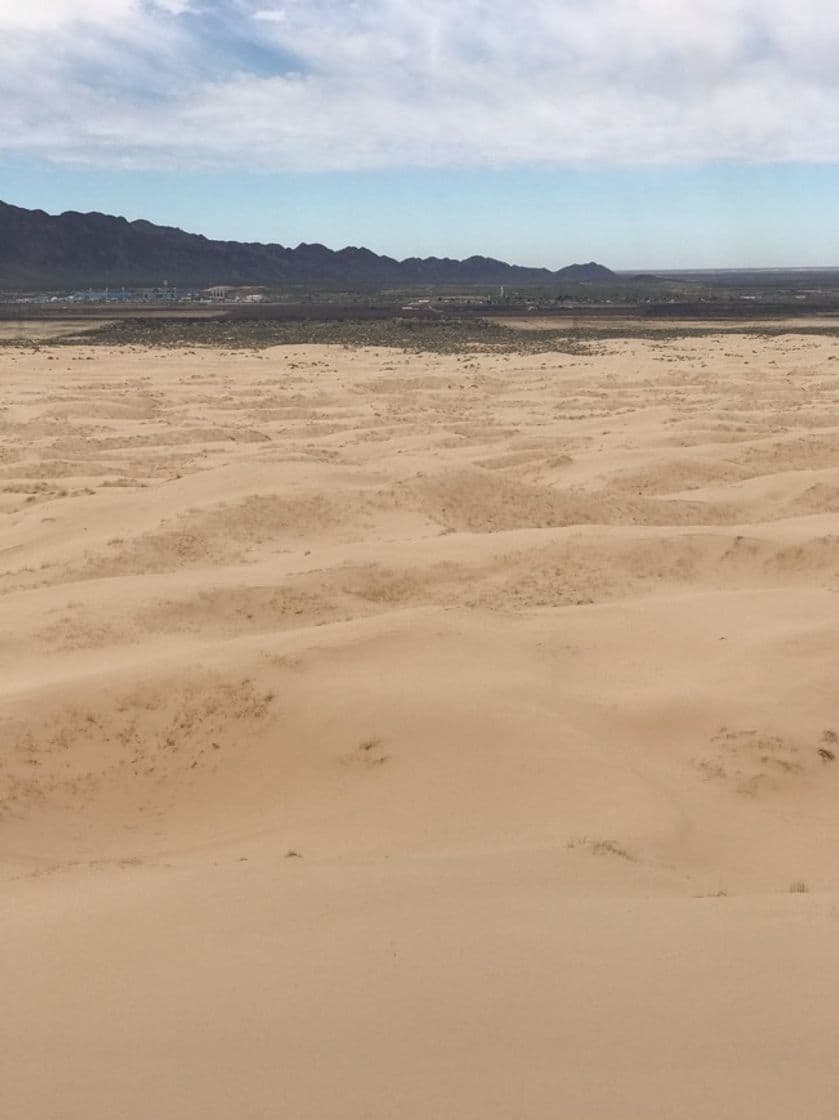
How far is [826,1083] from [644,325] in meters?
45.4

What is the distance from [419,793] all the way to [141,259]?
513ft

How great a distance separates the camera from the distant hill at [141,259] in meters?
136

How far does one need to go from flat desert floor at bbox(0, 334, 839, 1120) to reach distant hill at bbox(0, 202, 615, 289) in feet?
379

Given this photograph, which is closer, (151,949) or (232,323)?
(151,949)

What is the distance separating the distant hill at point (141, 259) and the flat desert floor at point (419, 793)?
379ft

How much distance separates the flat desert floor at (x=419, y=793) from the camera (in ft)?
10.2

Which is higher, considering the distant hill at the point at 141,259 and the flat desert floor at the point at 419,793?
the distant hill at the point at 141,259

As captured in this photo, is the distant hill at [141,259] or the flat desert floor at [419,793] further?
the distant hill at [141,259]

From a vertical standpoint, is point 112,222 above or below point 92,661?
above

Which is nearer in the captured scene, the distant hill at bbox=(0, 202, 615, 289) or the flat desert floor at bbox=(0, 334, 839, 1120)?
the flat desert floor at bbox=(0, 334, 839, 1120)

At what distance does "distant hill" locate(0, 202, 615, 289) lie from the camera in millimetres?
136500

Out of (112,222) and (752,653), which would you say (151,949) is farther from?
(112,222)

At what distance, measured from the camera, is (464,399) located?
22562 mm

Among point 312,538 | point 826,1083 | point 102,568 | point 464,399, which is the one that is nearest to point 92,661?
point 102,568
